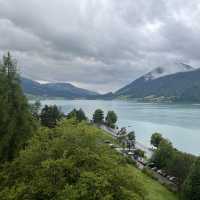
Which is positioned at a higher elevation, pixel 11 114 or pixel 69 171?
pixel 11 114

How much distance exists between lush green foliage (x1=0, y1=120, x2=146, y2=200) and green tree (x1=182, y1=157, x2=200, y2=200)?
25.5 metres

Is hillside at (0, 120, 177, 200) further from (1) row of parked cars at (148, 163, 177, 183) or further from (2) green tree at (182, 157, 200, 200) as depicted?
(1) row of parked cars at (148, 163, 177, 183)

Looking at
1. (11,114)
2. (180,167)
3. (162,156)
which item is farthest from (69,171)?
(162,156)

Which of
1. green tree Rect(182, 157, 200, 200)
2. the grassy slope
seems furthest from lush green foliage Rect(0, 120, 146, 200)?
green tree Rect(182, 157, 200, 200)

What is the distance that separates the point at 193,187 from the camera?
43750 millimetres

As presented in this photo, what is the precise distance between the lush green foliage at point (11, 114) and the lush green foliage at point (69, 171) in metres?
7.59

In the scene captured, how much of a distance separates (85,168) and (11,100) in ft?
47.8

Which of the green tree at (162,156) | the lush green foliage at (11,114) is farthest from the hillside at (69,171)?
the green tree at (162,156)

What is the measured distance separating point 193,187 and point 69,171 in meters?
29.5

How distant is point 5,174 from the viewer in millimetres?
22094

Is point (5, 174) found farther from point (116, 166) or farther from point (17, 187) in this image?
Result: point (116, 166)

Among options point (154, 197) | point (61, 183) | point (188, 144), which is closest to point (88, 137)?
point (61, 183)

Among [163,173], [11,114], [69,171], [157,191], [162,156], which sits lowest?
[163,173]

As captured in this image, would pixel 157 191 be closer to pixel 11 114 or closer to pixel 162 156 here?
pixel 162 156
